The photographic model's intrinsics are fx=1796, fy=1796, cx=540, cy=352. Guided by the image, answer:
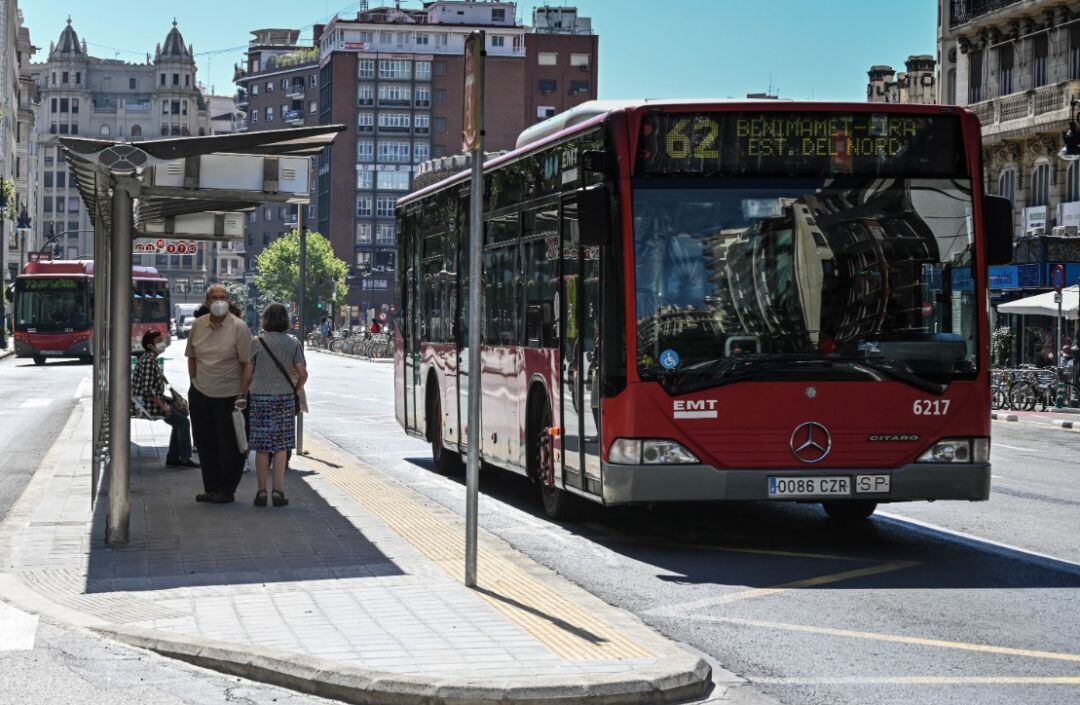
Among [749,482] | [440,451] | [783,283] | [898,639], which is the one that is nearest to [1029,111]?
[440,451]

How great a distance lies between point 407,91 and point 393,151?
17.9 ft

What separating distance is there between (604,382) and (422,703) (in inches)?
205

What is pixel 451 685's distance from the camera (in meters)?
6.77

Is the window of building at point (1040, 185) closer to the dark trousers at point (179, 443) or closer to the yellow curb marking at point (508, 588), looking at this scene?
the dark trousers at point (179, 443)

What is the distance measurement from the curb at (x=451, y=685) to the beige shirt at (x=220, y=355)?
21.4ft

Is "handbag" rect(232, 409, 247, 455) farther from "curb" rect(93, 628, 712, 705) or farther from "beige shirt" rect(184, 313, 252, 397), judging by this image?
"curb" rect(93, 628, 712, 705)

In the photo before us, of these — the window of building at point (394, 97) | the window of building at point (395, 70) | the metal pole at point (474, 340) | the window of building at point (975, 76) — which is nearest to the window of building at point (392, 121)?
the window of building at point (394, 97)

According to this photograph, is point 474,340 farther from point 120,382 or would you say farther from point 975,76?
point 975,76

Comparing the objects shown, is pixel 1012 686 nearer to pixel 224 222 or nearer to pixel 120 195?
pixel 120 195

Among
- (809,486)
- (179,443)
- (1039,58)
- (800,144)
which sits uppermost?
(1039,58)

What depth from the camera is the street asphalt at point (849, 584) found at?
762 cm

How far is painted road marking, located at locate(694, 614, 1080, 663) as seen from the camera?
26.5 feet

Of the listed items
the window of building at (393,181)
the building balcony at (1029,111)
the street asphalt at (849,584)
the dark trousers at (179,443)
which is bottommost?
the street asphalt at (849,584)

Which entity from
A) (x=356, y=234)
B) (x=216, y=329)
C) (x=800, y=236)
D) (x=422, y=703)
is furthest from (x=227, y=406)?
(x=356, y=234)
